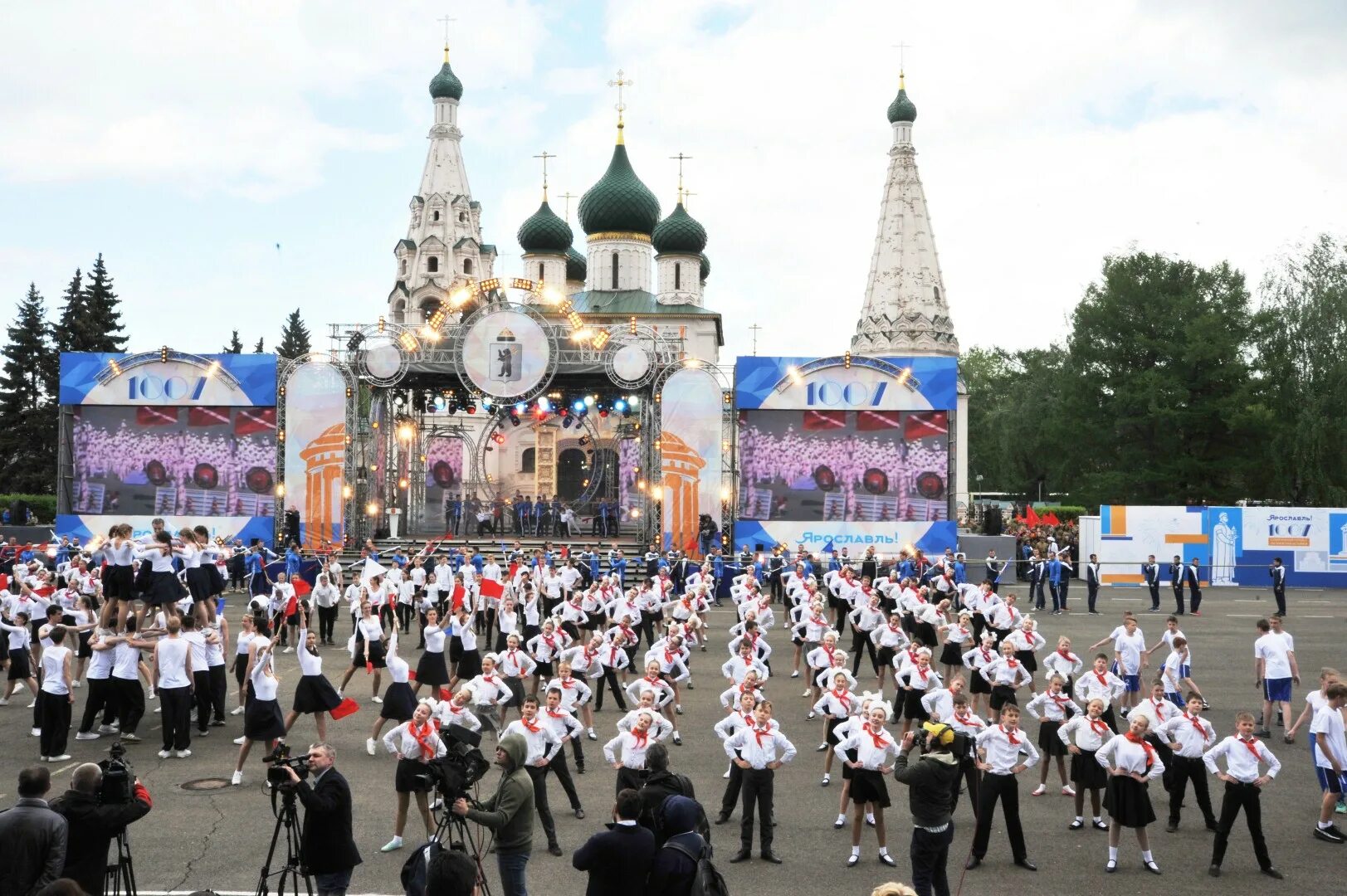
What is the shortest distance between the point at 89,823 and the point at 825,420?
30.2 meters

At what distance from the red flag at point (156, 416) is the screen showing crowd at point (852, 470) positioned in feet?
62.8

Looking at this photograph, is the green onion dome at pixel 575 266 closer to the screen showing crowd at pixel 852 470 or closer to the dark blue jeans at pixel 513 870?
the screen showing crowd at pixel 852 470

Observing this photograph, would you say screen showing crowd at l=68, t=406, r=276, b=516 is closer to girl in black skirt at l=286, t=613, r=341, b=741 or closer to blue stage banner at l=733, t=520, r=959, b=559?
blue stage banner at l=733, t=520, r=959, b=559

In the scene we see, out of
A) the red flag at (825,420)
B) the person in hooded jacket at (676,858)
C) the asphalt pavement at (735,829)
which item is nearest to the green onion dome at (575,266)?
the red flag at (825,420)

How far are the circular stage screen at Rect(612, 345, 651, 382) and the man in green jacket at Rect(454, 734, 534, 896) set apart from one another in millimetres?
27144

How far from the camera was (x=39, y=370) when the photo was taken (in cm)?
5434

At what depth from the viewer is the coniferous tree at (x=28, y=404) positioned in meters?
52.5

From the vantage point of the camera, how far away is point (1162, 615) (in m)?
28.1

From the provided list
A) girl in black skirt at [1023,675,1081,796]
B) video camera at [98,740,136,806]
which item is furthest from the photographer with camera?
video camera at [98,740,136,806]

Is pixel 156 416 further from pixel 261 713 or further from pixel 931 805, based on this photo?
pixel 931 805

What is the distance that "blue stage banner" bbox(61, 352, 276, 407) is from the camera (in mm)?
36219

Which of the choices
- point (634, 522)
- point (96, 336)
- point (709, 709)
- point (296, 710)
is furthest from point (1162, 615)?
point (96, 336)

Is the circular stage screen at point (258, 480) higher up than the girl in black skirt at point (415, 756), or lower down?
higher up

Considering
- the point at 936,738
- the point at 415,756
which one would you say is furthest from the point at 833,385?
the point at 936,738
